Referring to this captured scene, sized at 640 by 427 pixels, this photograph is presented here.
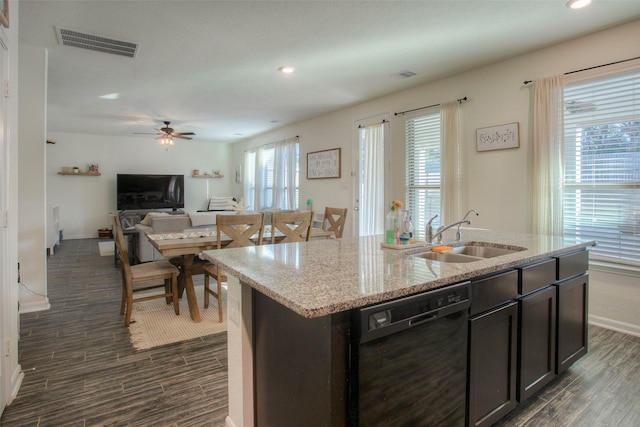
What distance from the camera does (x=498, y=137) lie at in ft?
12.1

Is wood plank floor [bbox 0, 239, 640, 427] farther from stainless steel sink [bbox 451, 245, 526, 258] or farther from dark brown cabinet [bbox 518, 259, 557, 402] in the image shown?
stainless steel sink [bbox 451, 245, 526, 258]

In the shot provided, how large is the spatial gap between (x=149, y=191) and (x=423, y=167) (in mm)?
6988

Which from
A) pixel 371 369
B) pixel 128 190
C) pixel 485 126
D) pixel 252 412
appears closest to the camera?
pixel 371 369

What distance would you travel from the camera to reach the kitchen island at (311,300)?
1.07 m

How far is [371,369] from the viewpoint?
1.12m

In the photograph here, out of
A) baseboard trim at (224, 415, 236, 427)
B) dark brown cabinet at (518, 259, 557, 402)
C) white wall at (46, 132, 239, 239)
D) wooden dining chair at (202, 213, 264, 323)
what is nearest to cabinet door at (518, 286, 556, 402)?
dark brown cabinet at (518, 259, 557, 402)

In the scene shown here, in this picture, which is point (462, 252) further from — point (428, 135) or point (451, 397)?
point (428, 135)

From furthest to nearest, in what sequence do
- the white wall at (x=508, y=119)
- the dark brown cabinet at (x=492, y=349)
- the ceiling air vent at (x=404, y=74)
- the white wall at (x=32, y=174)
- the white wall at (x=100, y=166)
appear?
the white wall at (x=100, y=166) < the ceiling air vent at (x=404, y=74) < the white wall at (x=32, y=174) < the white wall at (x=508, y=119) < the dark brown cabinet at (x=492, y=349)

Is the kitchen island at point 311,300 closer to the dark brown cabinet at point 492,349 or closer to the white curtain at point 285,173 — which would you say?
the dark brown cabinet at point 492,349

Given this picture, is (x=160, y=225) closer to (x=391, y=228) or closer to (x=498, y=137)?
(x=391, y=228)

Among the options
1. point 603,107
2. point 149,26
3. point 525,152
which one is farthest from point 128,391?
point 603,107

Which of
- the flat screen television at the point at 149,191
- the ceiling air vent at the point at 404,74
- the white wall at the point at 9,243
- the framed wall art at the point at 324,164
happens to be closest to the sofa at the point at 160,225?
the framed wall art at the point at 324,164

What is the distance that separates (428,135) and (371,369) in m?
3.79

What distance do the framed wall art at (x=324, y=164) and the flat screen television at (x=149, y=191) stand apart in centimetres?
431
